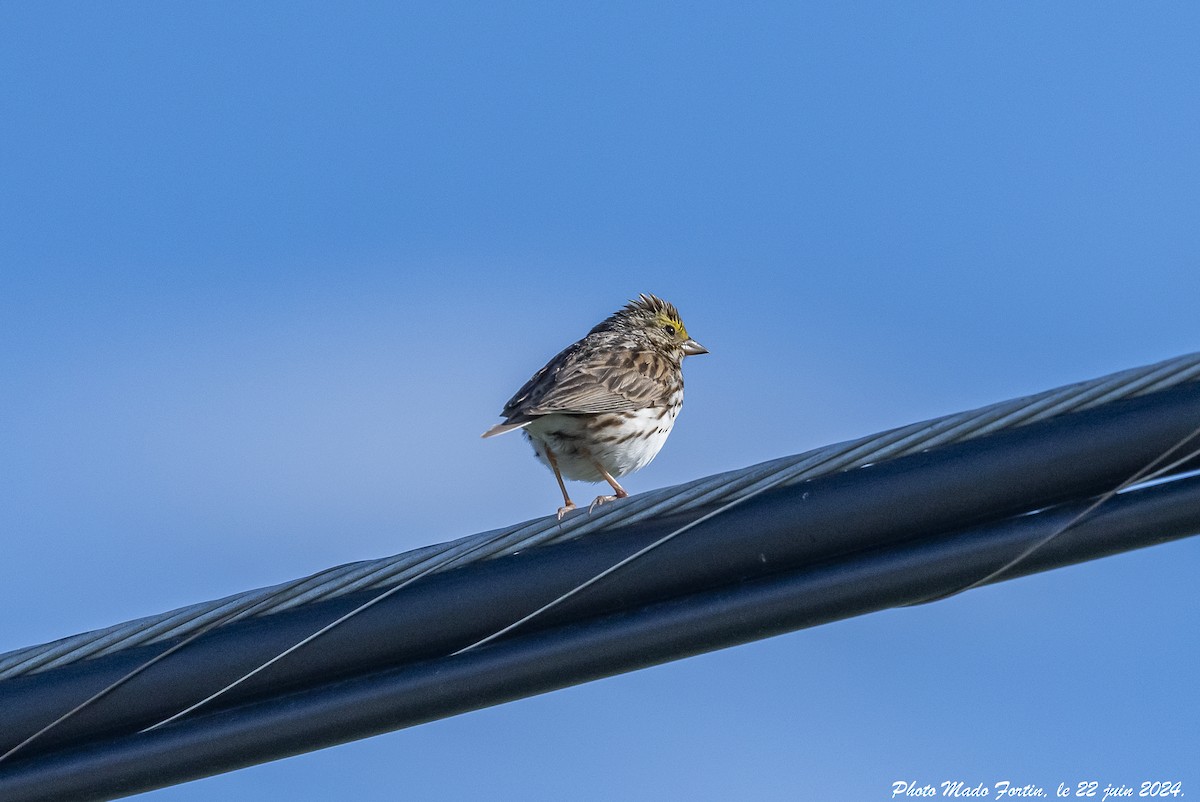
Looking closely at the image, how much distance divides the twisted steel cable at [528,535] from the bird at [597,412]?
4.90m

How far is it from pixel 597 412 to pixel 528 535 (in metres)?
5.97

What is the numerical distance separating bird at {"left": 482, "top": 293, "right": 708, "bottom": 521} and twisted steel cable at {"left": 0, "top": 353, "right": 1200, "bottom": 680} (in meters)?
4.90

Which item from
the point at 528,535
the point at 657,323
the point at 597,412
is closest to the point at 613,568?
the point at 528,535

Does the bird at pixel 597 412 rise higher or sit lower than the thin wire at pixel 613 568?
higher

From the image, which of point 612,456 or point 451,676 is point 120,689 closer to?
point 451,676

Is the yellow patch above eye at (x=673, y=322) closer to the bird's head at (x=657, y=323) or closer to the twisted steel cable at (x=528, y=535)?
the bird's head at (x=657, y=323)

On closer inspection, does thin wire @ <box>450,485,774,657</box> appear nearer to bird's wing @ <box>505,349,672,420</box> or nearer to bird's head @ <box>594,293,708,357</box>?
bird's wing @ <box>505,349,672,420</box>

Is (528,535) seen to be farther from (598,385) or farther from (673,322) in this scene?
(673,322)

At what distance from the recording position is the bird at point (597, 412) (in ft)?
40.1

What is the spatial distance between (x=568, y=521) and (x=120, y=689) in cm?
176

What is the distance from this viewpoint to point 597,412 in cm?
1238

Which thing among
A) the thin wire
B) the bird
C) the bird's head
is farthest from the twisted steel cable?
the bird's head

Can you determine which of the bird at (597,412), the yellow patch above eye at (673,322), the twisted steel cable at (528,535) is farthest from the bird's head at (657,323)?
the twisted steel cable at (528,535)

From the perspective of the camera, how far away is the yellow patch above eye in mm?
15617
